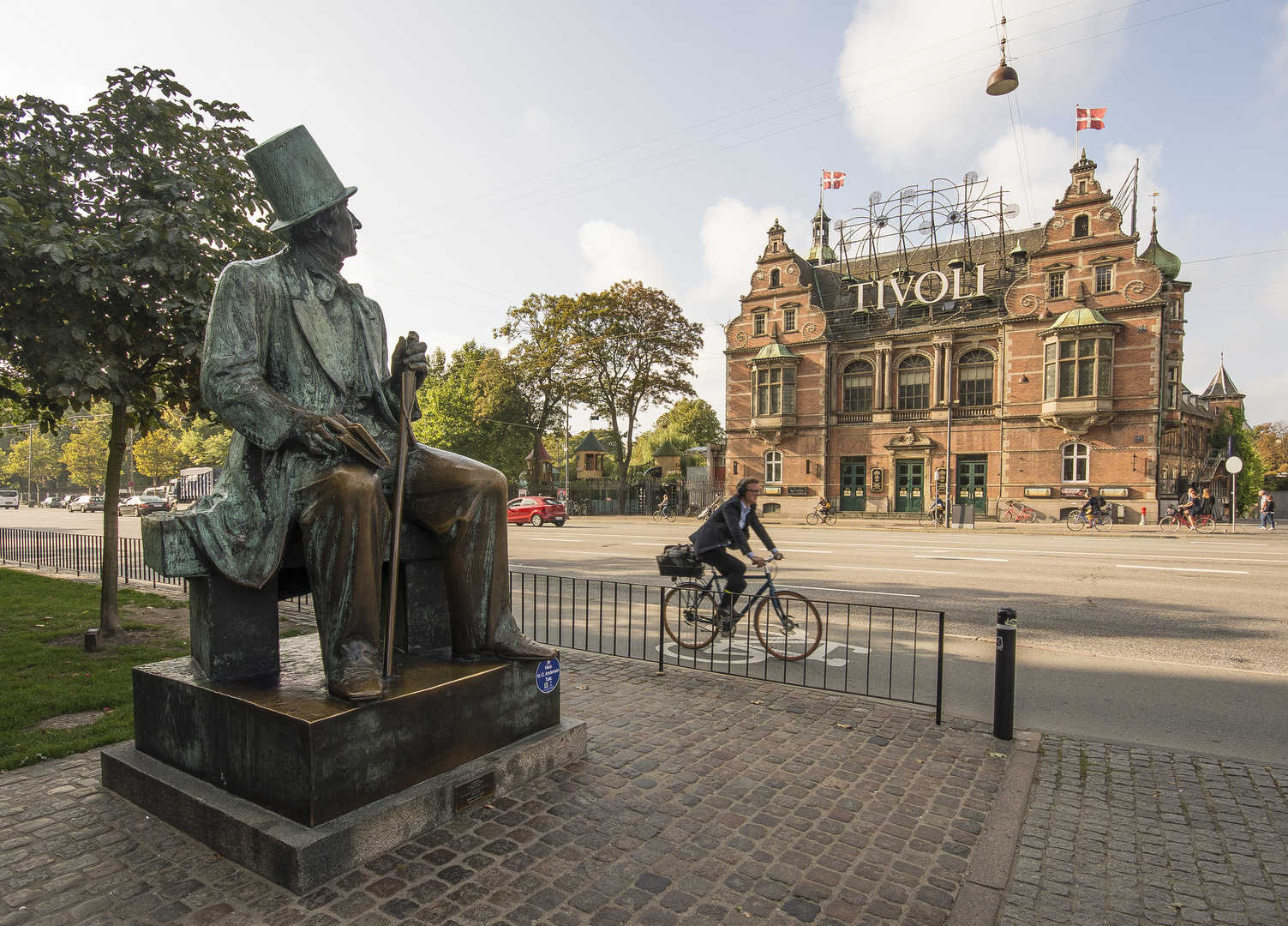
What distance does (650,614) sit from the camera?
948 centimetres

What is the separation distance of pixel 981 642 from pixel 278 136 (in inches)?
323

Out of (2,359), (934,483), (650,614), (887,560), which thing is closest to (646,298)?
(934,483)

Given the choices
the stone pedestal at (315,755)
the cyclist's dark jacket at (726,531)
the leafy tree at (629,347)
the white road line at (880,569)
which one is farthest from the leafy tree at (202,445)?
the stone pedestal at (315,755)

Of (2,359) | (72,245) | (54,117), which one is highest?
(54,117)

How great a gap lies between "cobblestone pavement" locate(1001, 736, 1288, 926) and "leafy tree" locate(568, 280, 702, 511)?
3564cm

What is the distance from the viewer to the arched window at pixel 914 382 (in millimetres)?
35688

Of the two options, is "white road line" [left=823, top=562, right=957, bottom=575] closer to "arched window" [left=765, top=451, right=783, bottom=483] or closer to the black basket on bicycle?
the black basket on bicycle

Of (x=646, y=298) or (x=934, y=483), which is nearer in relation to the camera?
(x=934, y=483)

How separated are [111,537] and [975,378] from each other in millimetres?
36030

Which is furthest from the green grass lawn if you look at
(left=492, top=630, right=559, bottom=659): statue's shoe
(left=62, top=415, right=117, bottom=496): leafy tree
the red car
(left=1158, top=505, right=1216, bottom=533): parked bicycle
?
(left=62, top=415, right=117, bottom=496): leafy tree

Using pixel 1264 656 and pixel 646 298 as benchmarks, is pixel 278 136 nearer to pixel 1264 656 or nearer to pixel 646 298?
pixel 1264 656

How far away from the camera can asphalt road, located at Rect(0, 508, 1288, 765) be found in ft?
17.7

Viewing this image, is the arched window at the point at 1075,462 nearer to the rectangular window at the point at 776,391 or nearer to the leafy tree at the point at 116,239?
the rectangular window at the point at 776,391

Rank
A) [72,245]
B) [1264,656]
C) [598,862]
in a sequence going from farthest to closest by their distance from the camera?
[1264,656] → [72,245] → [598,862]
